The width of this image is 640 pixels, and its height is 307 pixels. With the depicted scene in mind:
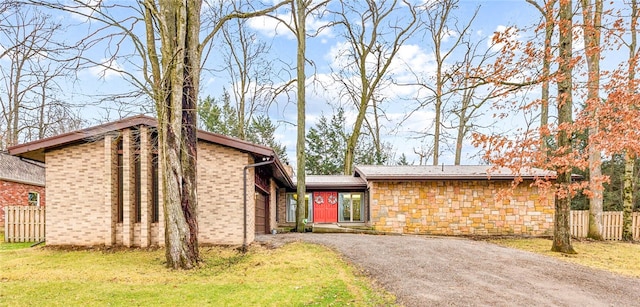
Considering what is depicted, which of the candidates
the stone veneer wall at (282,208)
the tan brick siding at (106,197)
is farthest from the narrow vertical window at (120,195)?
the stone veneer wall at (282,208)

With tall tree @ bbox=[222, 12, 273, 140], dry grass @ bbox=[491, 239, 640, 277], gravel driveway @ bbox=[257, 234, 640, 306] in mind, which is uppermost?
tall tree @ bbox=[222, 12, 273, 140]

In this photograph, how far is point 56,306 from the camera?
5445mm

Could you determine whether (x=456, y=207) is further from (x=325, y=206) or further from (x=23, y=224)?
(x=23, y=224)

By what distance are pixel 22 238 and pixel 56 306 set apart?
10334mm

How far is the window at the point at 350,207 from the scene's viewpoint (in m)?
20.1

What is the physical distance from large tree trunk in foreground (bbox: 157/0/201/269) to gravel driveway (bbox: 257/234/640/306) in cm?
388

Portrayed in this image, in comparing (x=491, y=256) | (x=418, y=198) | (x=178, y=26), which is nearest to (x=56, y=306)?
(x=178, y=26)

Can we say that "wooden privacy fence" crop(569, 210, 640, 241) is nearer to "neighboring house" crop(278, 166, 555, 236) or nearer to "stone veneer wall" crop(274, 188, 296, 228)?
"neighboring house" crop(278, 166, 555, 236)

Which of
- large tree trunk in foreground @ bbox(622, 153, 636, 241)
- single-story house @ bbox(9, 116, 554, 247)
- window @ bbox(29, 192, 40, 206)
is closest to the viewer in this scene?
single-story house @ bbox(9, 116, 554, 247)

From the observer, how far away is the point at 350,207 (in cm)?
2019

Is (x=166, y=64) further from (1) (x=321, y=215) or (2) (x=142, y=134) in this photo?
(1) (x=321, y=215)

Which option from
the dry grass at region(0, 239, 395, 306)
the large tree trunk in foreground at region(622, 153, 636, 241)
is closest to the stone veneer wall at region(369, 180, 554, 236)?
the large tree trunk in foreground at region(622, 153, 636, 241)

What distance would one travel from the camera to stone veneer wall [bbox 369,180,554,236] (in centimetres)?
1611

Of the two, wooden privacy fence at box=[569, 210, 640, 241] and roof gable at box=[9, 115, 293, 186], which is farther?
wooden privacy fence at box=[569, 210, 640, 241]
